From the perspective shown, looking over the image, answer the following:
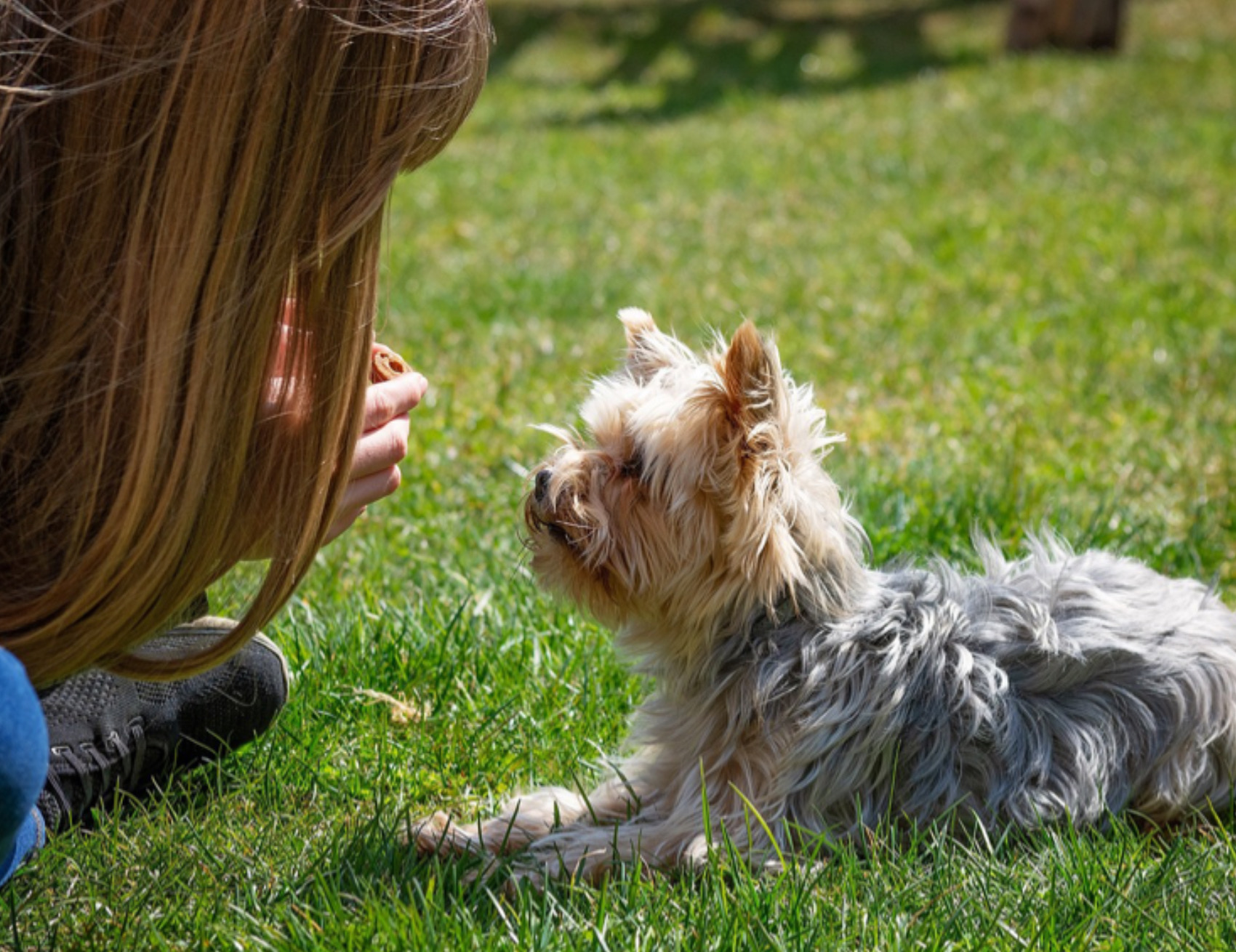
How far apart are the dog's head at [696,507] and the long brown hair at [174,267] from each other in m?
0.75

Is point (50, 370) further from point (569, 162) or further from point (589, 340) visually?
point (569, 162)

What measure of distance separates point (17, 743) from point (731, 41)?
45.7 feet

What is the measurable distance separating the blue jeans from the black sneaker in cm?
90

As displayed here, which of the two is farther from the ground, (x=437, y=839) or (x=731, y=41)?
(x=731, y=41)

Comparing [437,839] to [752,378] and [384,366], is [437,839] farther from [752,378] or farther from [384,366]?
[752,378]

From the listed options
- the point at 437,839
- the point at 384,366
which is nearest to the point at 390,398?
the point at 384,366

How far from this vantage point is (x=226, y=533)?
2283 millimetres

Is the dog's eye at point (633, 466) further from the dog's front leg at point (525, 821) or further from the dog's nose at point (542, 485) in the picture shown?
the dog's front leg at point (525, 821)

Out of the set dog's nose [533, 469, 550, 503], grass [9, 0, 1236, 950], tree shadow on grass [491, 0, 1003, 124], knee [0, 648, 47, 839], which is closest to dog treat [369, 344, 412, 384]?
grass [9, 0, 1236, 950]

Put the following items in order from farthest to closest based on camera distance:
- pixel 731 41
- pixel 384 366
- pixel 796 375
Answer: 1. pixel 731 41
2. pixel 796 375
3. pixel 384 366

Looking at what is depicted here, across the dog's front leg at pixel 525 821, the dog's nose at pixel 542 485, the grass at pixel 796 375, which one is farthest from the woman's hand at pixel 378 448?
the dog's front leg at pixel 525 821

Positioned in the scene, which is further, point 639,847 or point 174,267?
point 639,847

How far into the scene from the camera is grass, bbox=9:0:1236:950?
8.13ft

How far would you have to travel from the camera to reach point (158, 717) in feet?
10.1
